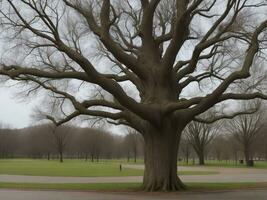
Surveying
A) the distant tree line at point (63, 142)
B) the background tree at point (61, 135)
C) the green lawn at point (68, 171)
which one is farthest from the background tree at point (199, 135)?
the background tree at point (61, 135)

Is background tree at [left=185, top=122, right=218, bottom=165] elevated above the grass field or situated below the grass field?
above

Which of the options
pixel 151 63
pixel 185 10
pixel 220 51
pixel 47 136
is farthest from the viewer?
pixel 47 136

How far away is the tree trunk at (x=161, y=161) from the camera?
24.0m

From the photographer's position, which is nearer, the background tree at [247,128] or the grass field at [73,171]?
the grass field at [73,171]

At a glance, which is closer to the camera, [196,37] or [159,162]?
[159,162]

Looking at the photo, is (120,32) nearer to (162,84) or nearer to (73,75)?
(162,84)

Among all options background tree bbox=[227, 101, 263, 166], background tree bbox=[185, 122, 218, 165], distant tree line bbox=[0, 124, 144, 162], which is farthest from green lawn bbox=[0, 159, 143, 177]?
distant tree line bbox=[0, 124, 144, 162]

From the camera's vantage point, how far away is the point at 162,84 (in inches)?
985

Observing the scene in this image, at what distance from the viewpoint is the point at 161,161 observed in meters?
24.2

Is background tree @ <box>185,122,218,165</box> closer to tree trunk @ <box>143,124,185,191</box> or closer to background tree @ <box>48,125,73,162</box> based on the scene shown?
background tree @ <box>48,125,73,162</box>

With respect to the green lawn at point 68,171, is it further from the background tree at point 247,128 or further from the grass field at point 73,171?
the background tree at point 247,128

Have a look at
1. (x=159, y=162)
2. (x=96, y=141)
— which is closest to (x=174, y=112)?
(x=159, y=162)

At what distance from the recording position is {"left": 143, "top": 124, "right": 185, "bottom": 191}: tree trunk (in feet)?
78.6

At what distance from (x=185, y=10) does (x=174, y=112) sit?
6.58 m
